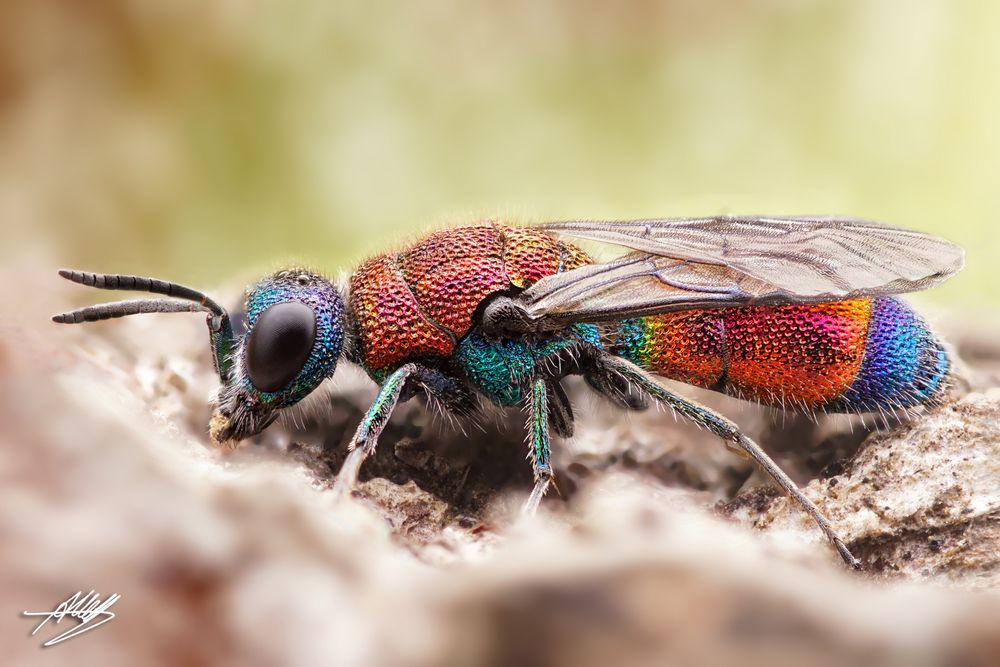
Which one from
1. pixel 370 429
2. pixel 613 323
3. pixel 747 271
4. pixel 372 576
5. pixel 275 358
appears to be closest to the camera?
pixel 372 576

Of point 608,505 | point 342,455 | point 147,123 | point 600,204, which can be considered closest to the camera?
point 608,505

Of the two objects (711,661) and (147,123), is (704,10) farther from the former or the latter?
(711,661)

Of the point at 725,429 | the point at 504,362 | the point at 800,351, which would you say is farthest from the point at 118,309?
the point at 800,351

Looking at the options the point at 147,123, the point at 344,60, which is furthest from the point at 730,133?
the point at 147,123

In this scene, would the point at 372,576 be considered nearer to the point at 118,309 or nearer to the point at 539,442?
the point at 539,442

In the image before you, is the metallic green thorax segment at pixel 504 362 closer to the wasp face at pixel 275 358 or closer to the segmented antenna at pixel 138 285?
the wasp face at pixel 275 358

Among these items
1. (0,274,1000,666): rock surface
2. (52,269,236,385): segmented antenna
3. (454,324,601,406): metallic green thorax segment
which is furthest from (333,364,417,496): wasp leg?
(52,269,236,385): segmented antenna
